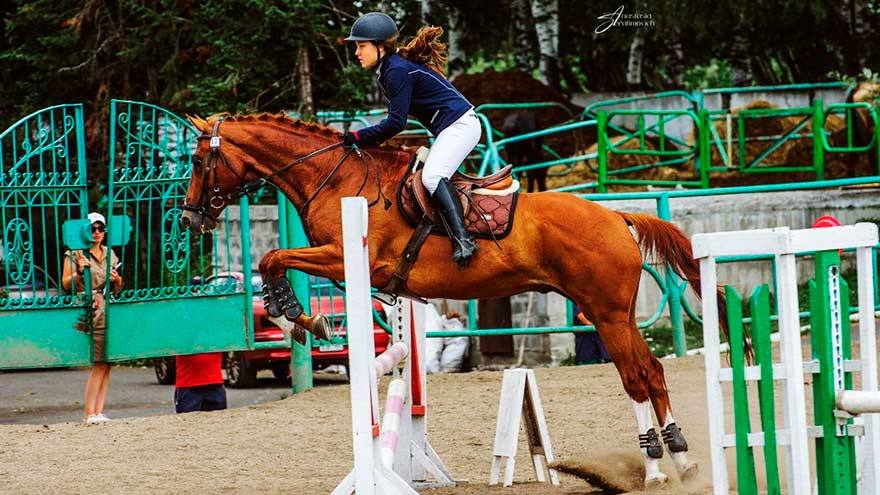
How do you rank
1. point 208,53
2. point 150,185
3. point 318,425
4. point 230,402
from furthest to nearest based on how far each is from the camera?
point 208,53
point 230,402
point 150,185
point 318,425

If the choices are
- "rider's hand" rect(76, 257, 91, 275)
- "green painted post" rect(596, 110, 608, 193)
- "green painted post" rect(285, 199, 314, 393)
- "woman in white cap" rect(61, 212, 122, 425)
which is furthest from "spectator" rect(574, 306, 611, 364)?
"rider's hand" rect(76, 257, 91, 275)

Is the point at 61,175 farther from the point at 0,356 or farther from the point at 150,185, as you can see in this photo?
the point at 0,356

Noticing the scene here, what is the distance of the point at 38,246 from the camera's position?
20.5m

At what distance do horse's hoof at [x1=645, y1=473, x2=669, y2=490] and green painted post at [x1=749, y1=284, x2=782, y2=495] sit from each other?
232 centimetres

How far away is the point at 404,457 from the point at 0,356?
441 cm

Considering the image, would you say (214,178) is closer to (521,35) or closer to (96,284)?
(96,284)

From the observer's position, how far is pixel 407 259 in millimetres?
7707

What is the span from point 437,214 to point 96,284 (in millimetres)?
4311

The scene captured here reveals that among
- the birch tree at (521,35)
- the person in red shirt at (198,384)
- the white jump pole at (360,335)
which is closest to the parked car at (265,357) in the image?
the person in red shirt at (198,384)

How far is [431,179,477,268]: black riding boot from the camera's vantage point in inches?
300

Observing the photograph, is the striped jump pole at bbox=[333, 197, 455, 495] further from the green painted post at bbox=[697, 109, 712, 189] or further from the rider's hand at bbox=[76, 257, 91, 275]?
the green painted post at bbox=[697, 109, 712, 189]

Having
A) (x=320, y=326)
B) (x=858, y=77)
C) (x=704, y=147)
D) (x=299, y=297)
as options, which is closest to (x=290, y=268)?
(x=320, y=326)

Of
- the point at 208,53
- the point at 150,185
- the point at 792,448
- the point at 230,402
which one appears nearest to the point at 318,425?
the point at 150,185

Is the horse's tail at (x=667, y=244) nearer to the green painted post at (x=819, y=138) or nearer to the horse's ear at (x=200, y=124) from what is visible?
the horse's ear at (x=200, y=124)
